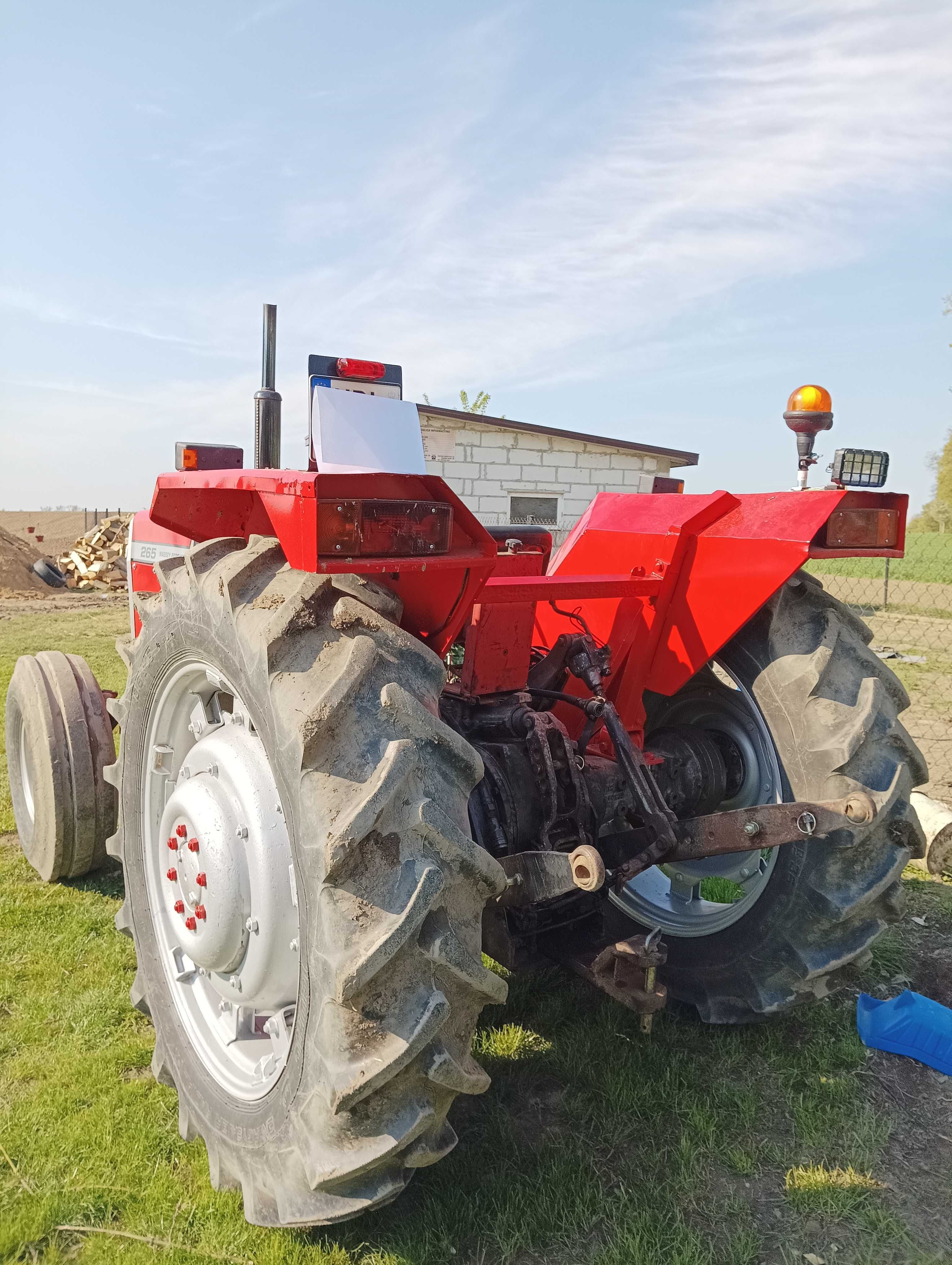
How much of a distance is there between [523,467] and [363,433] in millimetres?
10844

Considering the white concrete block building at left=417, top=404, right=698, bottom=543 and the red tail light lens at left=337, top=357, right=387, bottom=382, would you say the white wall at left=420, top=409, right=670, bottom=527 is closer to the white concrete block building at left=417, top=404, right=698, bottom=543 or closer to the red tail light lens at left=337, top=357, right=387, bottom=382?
the white concrete block building at left=417, top=404, right=698, bottom=543

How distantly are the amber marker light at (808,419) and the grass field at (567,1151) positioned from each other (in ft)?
5.90

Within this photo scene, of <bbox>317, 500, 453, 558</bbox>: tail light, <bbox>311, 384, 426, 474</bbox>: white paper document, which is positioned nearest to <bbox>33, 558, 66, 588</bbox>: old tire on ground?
<bbox>311, 384, 426, 474</bbox>: white paper document

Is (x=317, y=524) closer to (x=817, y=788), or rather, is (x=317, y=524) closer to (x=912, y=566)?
(x=817, y=788)

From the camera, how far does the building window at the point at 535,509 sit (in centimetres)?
1352

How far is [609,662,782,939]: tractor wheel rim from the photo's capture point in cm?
261

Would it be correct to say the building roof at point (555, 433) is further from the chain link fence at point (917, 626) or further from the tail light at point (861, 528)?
the tail light at point (861, 528)

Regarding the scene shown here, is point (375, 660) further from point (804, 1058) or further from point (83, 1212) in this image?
point (804, 1058)

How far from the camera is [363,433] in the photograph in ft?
9.10

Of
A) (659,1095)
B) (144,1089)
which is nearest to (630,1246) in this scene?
(659,1095)

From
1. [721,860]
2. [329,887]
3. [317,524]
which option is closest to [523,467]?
[721,860]

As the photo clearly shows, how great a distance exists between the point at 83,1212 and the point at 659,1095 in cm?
152

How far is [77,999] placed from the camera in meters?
3.06

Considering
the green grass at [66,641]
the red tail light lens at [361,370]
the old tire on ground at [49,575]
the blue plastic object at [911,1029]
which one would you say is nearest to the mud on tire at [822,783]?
the blue plastic object at [911,1029]
